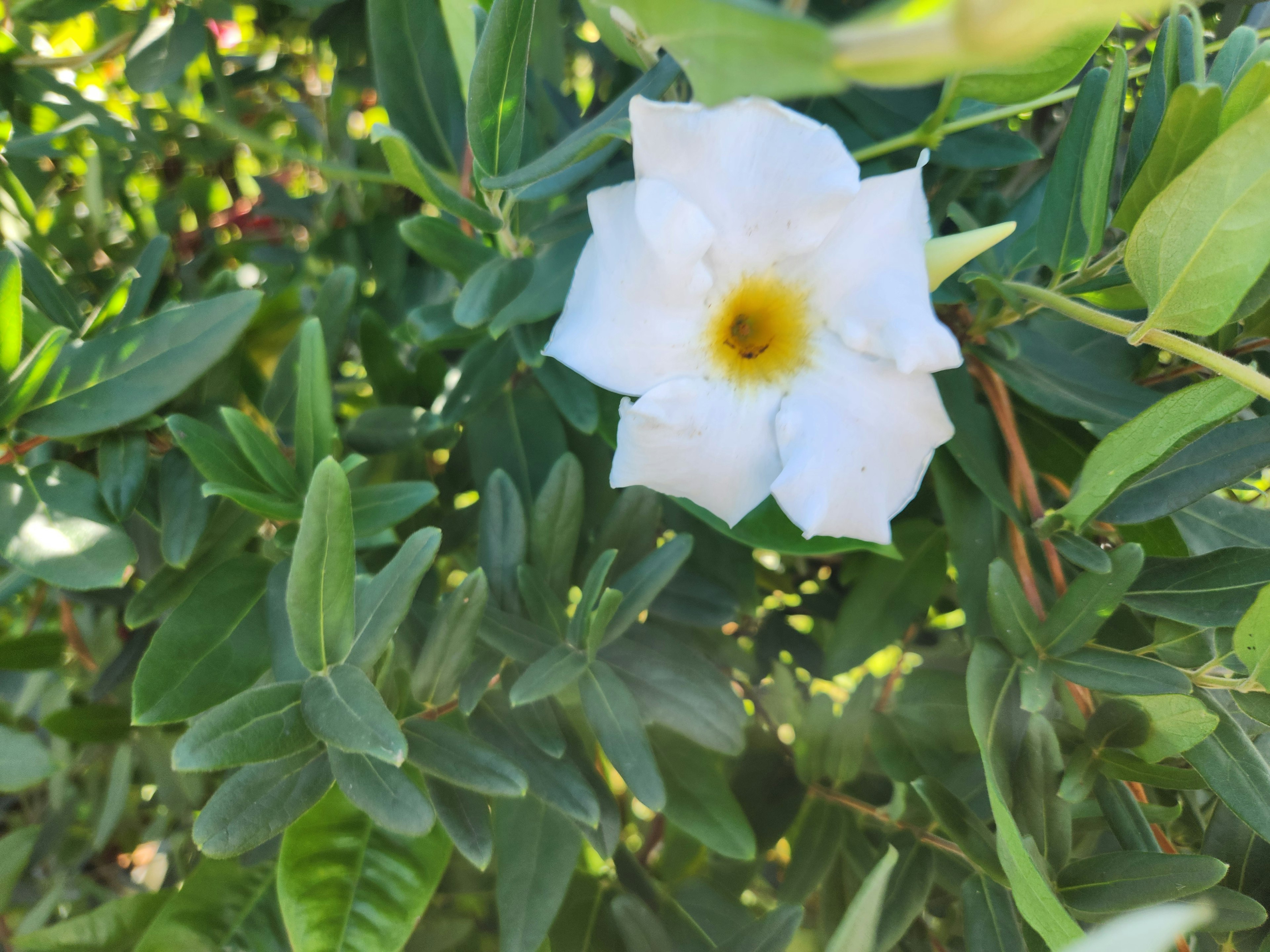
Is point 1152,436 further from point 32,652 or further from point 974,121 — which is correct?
point 32,652

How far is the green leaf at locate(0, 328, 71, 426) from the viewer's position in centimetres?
45

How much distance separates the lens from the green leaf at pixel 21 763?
1.70ft

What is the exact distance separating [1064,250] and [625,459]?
11.5 inches

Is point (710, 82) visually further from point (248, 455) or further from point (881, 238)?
point (248, 455)

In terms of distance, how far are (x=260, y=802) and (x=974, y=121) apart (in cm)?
53


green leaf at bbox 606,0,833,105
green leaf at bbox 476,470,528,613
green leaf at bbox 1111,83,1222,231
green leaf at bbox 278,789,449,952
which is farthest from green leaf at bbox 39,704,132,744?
green leaf at bbox 1111,83,1222,231

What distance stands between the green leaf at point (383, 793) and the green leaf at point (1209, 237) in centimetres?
43

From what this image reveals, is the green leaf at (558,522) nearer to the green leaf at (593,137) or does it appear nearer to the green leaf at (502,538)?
the green leaf at (502,538)

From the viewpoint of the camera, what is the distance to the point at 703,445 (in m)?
0.40

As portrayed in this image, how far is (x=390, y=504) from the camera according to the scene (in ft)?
1.65

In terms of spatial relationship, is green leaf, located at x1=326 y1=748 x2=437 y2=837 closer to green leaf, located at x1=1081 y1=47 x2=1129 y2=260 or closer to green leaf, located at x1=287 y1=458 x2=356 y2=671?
green leaf, located at x1=287 y1=458 x2=356 y2=671

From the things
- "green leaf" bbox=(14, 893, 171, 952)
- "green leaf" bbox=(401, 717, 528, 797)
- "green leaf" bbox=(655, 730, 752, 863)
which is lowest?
"green leaf" bbox=(14, 893, 171, 952)

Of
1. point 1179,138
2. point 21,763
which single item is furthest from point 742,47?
point 21,763

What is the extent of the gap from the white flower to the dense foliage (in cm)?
3
